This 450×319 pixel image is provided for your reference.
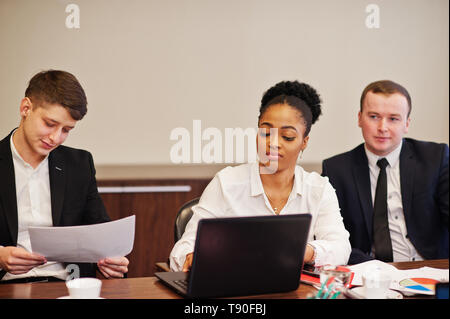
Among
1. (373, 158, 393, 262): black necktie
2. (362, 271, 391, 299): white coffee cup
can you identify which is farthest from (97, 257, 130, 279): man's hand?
(373, 158, 393, 262): black necktie

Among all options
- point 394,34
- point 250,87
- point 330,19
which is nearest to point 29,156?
point 250,87

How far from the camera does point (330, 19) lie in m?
3.75

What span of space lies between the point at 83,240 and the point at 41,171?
56 centimetres

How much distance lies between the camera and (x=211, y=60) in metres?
3.59

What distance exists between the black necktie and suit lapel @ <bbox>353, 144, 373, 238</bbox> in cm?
3

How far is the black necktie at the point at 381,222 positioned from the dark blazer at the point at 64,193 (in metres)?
1.17

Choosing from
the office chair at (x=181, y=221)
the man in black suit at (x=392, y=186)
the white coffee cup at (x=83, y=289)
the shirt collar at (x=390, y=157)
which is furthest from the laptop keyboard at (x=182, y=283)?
the shirt collar at (x=390, y=157)

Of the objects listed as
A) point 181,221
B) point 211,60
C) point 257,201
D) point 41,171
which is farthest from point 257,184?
point 211,60

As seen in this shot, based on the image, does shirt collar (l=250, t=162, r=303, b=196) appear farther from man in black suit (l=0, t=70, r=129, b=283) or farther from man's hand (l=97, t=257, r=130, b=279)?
man in black suit (l=0, t=70, r=129, b=283)

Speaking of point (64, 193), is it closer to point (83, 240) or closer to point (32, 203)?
point (32, 203)

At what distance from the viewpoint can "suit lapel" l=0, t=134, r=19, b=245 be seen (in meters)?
2.00

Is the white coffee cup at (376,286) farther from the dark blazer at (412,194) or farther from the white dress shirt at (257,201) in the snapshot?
the dark blazer at (412,194)

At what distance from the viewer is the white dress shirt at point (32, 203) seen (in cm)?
205

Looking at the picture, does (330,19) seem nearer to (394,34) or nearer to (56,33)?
(394,34)
